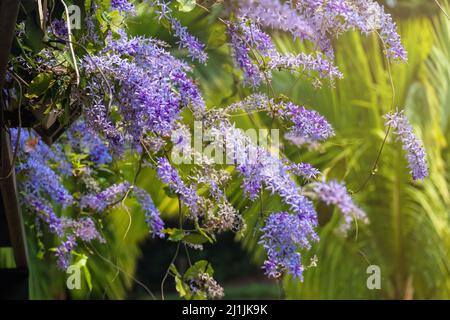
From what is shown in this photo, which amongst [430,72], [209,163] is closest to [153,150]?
[209,163]

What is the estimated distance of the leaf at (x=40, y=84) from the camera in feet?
5.04

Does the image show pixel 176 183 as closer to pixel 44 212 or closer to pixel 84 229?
pixel 84 229

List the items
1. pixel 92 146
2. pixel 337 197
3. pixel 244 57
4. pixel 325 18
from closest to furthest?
pixel 337 197 → pixel 325 18 → pixel 244 57 → pixel 92 146

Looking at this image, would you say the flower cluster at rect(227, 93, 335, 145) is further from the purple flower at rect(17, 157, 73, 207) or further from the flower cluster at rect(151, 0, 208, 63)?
the purple flower at rect(17, 157, 73, 207)

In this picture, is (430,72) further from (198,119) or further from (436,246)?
(198,119)

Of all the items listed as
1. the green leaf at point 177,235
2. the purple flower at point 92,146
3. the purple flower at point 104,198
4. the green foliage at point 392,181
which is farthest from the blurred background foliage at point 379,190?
the green leaf at point 177,235

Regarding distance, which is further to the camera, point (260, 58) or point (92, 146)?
point (92, 146)

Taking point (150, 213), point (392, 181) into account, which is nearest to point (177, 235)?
point (150, 213)

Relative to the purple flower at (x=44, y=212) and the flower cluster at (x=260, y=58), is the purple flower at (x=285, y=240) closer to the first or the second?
the flower cluster at (x=260, y=58)

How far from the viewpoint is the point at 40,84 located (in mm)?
1536

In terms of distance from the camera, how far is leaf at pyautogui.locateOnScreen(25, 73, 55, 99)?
1.54 m

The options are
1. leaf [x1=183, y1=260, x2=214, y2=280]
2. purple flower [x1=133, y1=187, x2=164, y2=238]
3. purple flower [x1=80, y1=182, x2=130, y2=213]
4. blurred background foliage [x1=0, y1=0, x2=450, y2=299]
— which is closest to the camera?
leaf [x1=183, y1=260, x2=214, y2=280]

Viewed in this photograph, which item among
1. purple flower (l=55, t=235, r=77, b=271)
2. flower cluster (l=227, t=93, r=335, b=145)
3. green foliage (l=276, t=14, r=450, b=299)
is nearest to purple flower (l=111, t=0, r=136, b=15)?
flower cluster (l=227, t=93, r=335, b=145)

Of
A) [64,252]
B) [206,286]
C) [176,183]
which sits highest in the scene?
[176,183]
